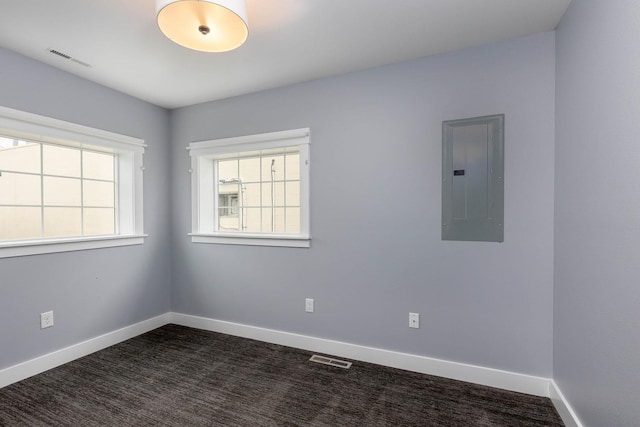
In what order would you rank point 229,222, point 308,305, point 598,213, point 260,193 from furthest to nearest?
point 229,222 → point 260,193 → point 308,305 → point 598,213

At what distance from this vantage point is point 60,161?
278 cm

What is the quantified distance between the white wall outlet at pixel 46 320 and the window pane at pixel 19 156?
118 centimetres

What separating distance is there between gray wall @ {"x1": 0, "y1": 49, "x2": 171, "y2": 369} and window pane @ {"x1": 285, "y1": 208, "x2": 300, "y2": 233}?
1.52 meters

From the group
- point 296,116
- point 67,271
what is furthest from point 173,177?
point 296,116

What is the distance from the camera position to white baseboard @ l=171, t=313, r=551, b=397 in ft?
7.14

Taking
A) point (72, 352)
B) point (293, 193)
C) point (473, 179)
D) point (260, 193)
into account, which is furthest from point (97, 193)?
point (473, 179)

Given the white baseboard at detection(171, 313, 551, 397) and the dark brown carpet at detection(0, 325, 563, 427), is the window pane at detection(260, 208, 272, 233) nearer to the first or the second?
the white baseboard at detection(171, 313, 551, 397)

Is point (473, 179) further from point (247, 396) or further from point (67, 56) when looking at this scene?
point (67, 56)

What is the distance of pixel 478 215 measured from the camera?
229 centimetres

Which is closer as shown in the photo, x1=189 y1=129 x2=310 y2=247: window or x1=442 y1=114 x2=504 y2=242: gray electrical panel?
x1=442 y1=114 x2=504 y2=242: gray electrical panel

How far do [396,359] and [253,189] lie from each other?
2149 mm

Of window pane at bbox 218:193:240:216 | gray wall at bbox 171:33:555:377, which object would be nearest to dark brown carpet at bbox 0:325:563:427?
gray wall at bbox 171:33:555:377

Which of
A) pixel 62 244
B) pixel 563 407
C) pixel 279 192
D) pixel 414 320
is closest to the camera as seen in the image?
pixel 563 407

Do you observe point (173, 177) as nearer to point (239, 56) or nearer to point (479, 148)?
point (239, 56)
